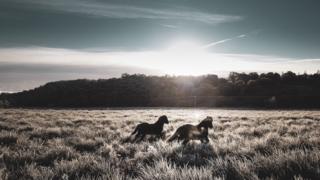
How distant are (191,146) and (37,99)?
333ft

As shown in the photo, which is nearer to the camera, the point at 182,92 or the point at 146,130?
the point at 146,130

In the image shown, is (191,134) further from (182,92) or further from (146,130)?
(182,92)

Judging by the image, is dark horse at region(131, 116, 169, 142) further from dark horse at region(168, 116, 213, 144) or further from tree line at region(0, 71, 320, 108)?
tree line at region(0, 71, 320, 108)

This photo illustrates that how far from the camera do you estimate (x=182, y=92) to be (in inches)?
3898

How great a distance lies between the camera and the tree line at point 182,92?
83.9 meters

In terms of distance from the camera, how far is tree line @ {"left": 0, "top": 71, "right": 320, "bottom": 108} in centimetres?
8394

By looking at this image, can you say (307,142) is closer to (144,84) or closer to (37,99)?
(37,99)

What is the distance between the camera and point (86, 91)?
118 metres

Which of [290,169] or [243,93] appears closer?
[290,169]

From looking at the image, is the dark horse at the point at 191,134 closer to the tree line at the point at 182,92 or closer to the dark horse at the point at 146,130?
the dark horse at the point at 146,130

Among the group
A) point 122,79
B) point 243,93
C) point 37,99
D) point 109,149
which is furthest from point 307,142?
point 122,79

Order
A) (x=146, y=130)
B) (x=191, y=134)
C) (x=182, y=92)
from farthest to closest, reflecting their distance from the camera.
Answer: (x=182, y=92)
(x=146, y=130)
(x=191, y=134)

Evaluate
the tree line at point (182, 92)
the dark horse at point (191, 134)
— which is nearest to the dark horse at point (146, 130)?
the dark horse at point (191, 134)

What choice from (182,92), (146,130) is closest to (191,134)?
(146,130)
